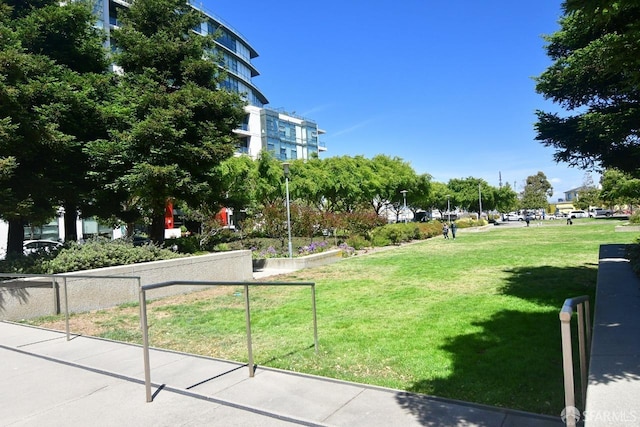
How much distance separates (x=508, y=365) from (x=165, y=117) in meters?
10.3

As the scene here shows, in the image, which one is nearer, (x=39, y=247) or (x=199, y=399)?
(x=199, y=399)

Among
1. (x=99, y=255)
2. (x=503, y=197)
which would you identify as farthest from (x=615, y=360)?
(x=503, y=197)

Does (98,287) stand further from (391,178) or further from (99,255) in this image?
(391,178)

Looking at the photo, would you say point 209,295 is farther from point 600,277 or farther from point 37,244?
point 37,244

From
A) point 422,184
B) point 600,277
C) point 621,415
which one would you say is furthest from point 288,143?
point 621,415

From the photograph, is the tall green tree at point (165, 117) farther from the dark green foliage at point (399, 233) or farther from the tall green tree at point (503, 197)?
the tall green tree at point (503, 197)

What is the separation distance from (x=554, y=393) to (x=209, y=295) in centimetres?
802

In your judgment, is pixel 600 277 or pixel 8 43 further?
pixel 8 43

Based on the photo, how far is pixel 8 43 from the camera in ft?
33.5

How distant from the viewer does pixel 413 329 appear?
251 inches

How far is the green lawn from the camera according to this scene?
435cm

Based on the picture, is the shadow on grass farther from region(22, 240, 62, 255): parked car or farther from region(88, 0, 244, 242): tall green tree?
region(22, 240, 62, 255): parked car

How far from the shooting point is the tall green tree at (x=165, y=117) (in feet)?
38.2

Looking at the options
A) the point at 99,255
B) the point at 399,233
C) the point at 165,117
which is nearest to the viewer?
the point at 99,255
